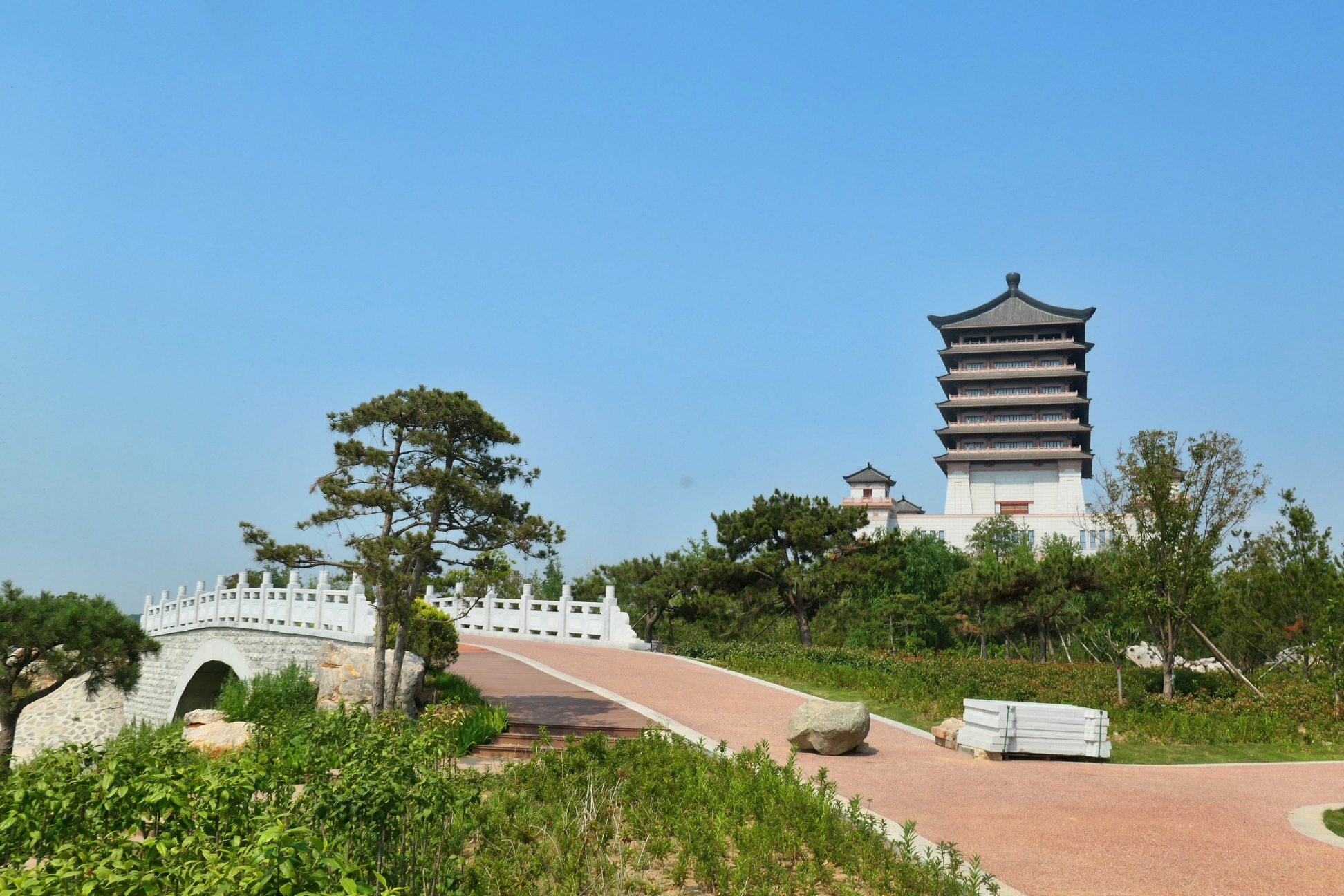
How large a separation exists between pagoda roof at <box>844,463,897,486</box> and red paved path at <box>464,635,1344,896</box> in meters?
47.9

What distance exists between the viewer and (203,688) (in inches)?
1063

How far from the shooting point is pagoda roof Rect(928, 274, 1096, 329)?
60688 mm

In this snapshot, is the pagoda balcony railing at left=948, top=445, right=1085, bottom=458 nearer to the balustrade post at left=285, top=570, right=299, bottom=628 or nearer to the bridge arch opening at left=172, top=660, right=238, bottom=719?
the bridge arch opening at left=172, top=660, right=238, bottom=719

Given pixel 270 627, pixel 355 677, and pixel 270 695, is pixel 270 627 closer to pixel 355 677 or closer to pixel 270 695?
pixel 270 695

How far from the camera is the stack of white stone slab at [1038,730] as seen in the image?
12.1 metres

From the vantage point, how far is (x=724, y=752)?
11.2m

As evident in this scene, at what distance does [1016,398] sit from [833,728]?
53.3 m

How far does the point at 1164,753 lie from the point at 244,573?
22.5 m

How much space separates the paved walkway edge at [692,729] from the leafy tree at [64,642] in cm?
763

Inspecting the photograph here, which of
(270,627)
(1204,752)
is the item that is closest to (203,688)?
(270,627)

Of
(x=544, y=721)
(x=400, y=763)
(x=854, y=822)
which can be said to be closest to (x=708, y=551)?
(x=544, y=721)

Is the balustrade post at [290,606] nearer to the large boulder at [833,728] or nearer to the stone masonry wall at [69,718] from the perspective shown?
the large boulder at [833,728]

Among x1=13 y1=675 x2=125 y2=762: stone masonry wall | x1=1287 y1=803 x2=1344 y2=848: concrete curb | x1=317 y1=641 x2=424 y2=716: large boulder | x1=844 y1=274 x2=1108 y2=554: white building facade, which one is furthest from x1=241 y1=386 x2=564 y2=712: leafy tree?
x1=844 y1=274 x2=1108 y2=554: white building facade

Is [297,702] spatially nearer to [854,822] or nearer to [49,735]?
[854,822]
